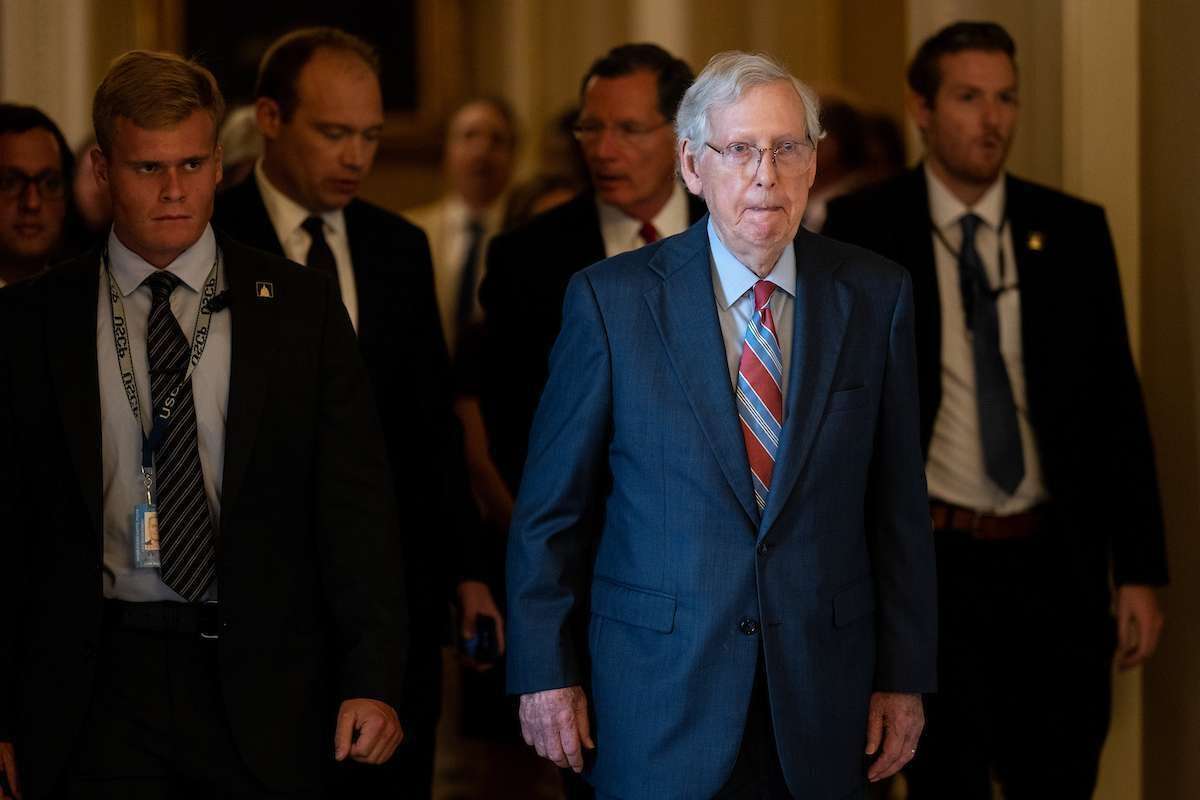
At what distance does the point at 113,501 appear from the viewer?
2.98 m

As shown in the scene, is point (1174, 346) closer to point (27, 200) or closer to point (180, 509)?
point (180, 509)

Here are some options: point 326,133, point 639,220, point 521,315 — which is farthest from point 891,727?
point 326,133

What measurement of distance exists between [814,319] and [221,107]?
1.23m

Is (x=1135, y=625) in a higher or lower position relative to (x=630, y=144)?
lower

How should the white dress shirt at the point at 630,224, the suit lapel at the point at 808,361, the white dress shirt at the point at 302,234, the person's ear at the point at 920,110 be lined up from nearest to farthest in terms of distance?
the suit lapel at the point at 808,361 < the white dress shirt at the point at 302,234 < the white dress shirt at the point at 630,224 < the person's ear at the point at 920,110

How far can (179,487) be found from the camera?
9.68 ft

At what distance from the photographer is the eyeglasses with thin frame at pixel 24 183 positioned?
379cm

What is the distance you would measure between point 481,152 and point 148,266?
16.5 feet

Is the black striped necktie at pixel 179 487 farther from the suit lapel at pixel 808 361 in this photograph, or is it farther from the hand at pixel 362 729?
the suit lapel at pixel 808 361

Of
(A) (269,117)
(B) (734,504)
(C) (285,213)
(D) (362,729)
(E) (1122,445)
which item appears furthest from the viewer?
(E) (1122,445)

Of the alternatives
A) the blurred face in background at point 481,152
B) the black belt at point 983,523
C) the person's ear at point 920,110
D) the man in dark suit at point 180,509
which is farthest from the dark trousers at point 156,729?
the blurred face in background at point 481,152

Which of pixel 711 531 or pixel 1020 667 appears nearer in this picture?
pixel 711 531

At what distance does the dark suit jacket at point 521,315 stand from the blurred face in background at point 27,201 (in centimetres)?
104

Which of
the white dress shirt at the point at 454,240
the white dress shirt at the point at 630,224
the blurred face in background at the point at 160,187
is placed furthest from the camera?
the white dress shirt at the point at 454,240
